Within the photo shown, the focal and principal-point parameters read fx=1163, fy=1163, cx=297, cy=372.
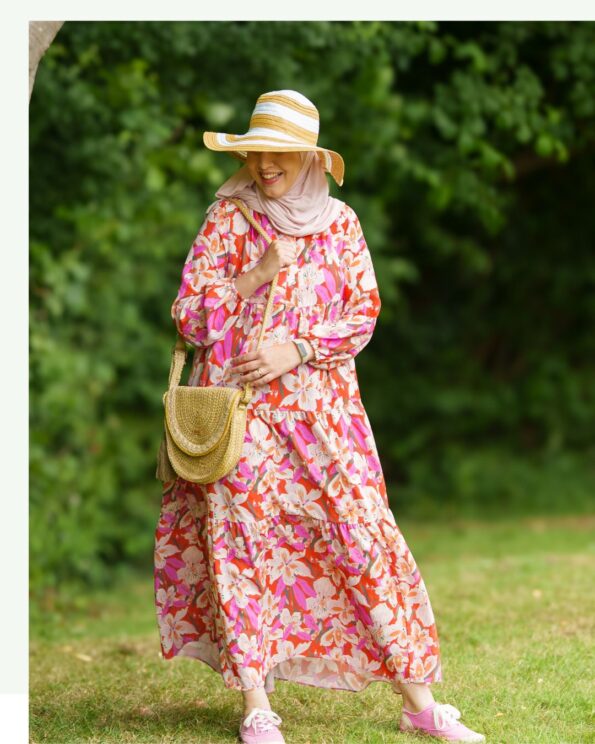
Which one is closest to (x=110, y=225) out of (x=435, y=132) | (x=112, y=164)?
(x=112, y=164)

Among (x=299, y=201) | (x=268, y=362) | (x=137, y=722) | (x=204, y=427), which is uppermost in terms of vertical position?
(x=299, y=201)

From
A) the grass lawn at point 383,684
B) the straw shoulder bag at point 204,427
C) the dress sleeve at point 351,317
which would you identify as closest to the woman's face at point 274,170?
the straw shoulder bag at point 204,427

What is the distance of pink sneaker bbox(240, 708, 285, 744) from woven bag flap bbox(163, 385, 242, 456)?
798 mm

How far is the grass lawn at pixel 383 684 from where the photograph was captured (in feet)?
12.0

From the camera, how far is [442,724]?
3510 millimetres

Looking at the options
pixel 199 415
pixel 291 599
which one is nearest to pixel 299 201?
pixel 199 415

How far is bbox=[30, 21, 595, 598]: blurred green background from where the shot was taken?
21.2 ft

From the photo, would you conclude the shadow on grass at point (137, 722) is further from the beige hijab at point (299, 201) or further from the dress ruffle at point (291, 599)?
the beige hijab at point (299, 201)

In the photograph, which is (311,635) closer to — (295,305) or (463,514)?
(295,305)

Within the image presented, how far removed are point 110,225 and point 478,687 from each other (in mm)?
5298

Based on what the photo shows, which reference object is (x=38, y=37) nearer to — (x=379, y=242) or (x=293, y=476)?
(x=293, y=476)

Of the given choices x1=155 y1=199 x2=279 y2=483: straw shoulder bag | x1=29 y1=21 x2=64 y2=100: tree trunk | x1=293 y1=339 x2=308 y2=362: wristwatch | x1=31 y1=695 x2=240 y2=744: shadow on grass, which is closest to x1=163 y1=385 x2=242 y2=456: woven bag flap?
x1=155 y1=199 x2=279 y2=483: straw shoulder bag

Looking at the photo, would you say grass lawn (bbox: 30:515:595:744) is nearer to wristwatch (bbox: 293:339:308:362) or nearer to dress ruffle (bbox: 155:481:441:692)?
dress ruffle (bbox: 155:481:441:692)

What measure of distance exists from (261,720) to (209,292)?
1287 millimetres
